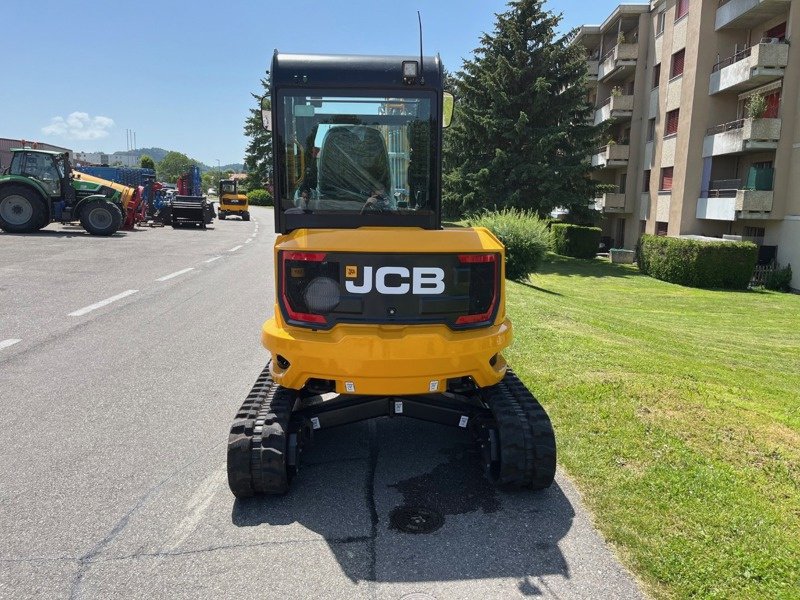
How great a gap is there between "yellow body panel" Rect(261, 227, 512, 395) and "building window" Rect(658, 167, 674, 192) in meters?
28.4

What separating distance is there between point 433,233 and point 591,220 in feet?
85.8

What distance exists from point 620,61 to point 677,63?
15.7 feet

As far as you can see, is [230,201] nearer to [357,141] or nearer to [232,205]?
[232,205]

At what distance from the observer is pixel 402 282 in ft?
12.0

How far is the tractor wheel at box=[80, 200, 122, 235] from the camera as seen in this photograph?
2202 cm

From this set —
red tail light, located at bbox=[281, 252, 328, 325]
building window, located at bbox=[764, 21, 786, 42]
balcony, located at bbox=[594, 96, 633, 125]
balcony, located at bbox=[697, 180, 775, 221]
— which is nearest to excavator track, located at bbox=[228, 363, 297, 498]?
red tail light, located at bbox=[281, 252, 328, 325]

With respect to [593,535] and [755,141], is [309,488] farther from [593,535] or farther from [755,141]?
[755,141]

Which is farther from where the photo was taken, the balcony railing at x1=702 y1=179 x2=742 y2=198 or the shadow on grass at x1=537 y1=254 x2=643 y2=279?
the shadow on grass at x1=537 y1=254 x2=643 y2=279

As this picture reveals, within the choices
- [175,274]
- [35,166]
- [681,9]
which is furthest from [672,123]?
[35,166]

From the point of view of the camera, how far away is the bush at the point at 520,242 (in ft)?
53.2

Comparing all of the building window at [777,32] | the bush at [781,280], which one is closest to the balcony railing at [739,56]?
the building window at [777,32]

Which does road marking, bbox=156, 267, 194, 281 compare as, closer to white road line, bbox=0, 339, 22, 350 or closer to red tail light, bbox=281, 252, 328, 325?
white road line, bbox=0, 339, 22, 350

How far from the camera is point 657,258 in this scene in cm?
2420

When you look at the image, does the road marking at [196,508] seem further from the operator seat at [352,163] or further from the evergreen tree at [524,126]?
the evergreen tree at [524,126]
